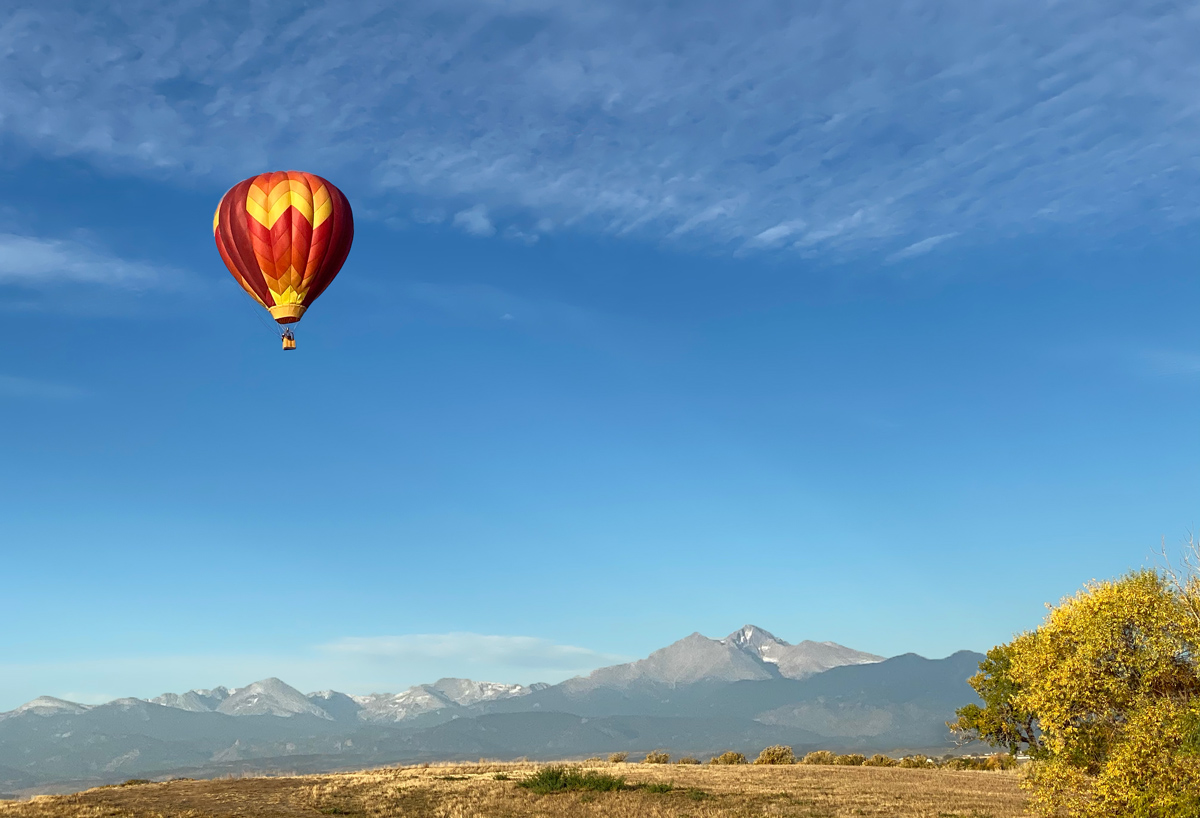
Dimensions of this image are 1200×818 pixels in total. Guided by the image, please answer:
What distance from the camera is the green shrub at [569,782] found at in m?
50.8

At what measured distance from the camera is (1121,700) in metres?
32.2

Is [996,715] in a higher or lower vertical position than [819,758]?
higher

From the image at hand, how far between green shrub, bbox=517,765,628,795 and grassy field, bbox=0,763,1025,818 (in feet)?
2.39

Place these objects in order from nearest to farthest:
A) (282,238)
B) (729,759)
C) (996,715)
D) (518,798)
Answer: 1. (518,798)
2. (282,238)
3. (996,715)
4. (729,759)

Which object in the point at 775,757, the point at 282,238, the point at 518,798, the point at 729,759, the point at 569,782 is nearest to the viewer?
the point at 518,798

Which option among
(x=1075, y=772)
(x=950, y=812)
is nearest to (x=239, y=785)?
(x=950, y=812)

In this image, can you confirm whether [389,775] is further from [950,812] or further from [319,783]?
[950,812]

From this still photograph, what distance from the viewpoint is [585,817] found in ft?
140

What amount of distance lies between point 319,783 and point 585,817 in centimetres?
1896

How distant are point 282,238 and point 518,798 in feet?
119

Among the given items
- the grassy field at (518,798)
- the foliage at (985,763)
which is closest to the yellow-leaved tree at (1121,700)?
the grassy field at (518,798)

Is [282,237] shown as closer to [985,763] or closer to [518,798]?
[518,798]

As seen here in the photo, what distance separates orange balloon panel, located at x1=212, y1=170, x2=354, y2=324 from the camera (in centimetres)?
5953

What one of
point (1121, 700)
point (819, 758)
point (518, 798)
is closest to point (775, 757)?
point (819, 758)
